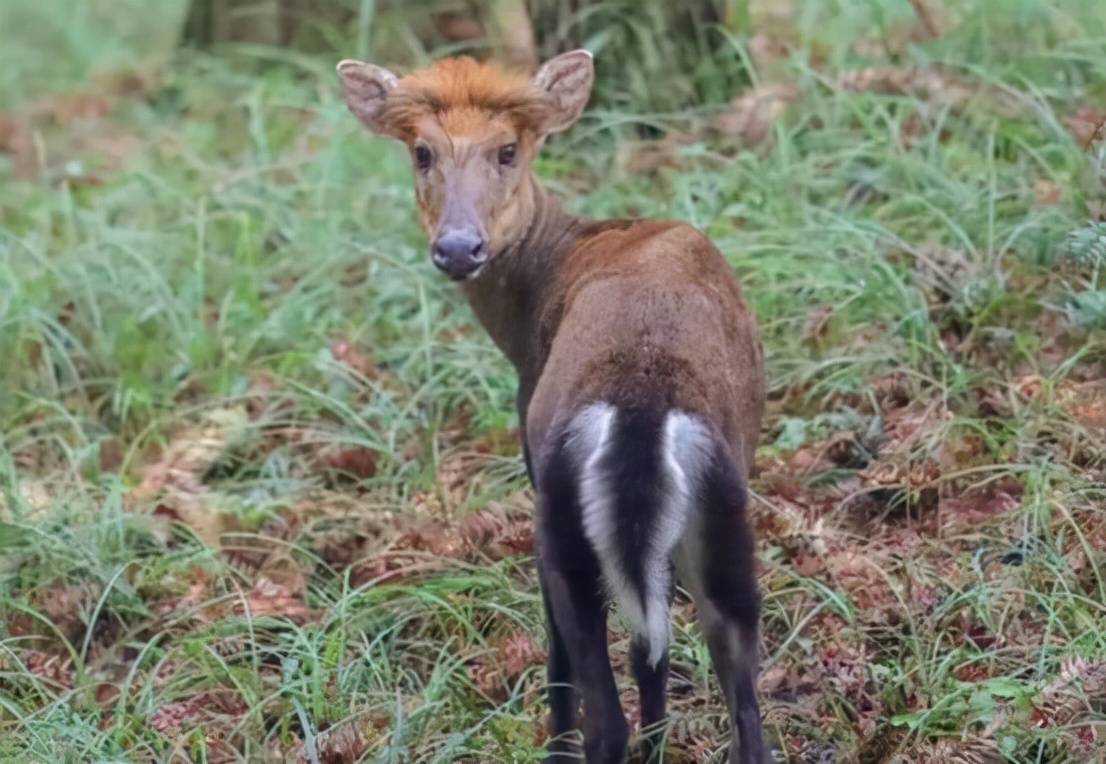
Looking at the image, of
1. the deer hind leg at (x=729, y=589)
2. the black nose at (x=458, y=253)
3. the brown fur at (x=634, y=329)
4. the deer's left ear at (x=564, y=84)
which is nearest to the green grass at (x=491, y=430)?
the deer hind leg at (x=729, y=589)

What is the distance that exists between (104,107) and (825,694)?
625 centimetres

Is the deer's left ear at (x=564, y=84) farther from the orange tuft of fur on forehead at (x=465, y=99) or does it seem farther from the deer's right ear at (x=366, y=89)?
the deer's right ear at (x=366, y=89)

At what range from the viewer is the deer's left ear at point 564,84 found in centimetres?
533

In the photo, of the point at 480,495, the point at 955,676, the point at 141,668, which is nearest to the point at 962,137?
the point at 480,495

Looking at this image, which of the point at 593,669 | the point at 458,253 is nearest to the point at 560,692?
the point at 593,669

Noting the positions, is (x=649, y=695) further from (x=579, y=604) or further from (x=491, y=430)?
(x=491, y=430)

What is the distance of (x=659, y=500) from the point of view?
3.78 m

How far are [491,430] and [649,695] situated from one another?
1810 mm

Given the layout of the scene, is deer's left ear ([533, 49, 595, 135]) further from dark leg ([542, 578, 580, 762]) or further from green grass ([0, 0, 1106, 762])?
dark leg ([542, 578, 580, 762])

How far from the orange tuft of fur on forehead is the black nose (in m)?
0.41

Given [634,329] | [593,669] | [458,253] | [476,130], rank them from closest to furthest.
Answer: [593,669], [634,329], [458,253], [476,130]

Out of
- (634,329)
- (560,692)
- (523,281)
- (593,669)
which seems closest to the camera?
(593,669)

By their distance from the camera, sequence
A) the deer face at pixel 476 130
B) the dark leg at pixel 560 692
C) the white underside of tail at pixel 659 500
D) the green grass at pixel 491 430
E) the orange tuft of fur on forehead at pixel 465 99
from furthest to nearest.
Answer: the orange tuft of fur on forehead at pixel 465 99
the deer face at pixel 476 130
the green grass at pixel 491 430
the dark leg at pixel 560 692
the white underside of tail at pixel 659 500

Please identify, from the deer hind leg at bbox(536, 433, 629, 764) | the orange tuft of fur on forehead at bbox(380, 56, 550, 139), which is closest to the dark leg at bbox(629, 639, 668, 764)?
the deer hind leg at bbox(536, 433, 629, 764)
